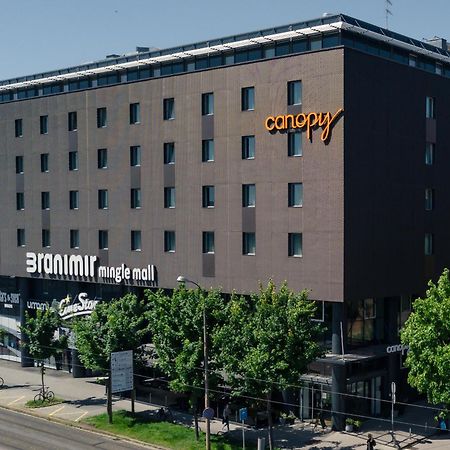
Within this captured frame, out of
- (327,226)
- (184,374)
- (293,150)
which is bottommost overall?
(184,374)

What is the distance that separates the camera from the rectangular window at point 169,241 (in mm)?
67312

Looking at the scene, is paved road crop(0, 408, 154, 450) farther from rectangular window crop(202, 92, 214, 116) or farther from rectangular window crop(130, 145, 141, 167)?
rectangular window crop(202, 92, 214, 116)

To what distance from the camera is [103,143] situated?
72125 mm

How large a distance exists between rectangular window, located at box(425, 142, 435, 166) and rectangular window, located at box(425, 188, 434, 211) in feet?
7.00

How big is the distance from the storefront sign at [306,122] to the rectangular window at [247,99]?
2.17 metres

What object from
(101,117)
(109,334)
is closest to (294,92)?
(101,117)

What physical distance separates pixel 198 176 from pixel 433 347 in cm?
2613

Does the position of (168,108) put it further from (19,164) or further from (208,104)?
(19,164)

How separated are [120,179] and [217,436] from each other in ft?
85.3

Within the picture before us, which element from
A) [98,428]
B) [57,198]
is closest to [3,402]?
[98,428]

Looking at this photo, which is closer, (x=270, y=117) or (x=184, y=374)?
(x=184, y=374)

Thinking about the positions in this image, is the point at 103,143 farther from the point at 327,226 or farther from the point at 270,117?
the point at 327,226

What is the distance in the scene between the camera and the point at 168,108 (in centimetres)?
6706

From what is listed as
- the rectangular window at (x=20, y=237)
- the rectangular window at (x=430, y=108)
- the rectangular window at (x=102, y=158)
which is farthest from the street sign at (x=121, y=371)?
the rectangular window at (x=430, y=108)
